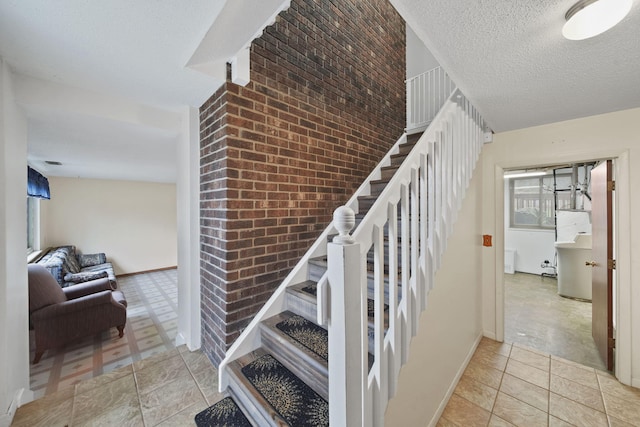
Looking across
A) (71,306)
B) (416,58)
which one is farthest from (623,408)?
(71,306)

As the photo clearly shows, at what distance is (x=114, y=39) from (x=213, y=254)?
134 cm

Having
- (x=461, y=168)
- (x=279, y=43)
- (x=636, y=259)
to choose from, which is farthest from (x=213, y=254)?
(x=636, y=259)

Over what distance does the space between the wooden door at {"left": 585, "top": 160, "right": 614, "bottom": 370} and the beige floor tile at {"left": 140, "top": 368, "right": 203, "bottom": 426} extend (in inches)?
138

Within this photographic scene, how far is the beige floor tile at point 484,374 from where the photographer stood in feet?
6.68

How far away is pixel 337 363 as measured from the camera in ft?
2.64

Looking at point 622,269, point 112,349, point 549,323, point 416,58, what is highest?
point 416,58

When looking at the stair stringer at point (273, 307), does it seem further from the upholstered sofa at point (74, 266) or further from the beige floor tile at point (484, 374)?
the upholstered sofa at point (74, 266)

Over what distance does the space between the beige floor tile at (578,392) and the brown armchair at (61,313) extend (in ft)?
14.8

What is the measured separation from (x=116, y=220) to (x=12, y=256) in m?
5.21

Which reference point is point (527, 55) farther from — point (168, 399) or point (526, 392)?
point (168, 399)

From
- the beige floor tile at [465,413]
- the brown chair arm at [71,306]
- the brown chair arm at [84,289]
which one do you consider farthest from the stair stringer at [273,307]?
the brown chair arm at [84,289]

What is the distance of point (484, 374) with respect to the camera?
84.0 inches

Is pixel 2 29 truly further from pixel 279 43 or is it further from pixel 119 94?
pixel 279 43

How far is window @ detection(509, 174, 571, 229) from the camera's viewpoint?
4.63 m
